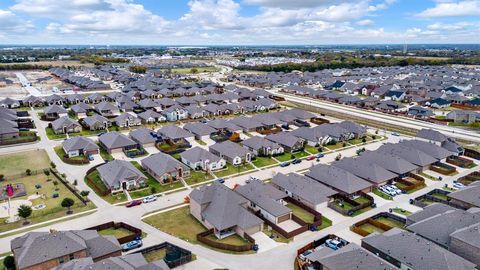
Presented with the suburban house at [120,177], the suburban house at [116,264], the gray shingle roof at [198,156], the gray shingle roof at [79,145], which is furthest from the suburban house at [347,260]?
the gray shingle roof at [79,145]

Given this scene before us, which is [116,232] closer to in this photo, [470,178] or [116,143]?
[116,143]

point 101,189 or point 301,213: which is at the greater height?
point 101,189

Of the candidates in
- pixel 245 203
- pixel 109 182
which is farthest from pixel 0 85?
pixel 245 203

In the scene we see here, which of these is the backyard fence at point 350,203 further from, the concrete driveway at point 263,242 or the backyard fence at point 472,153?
the backyard fence at point 472,153

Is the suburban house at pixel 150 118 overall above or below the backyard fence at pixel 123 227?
above

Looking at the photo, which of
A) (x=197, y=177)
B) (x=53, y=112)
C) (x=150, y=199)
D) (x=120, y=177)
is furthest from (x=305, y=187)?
(x=53, y=112)
